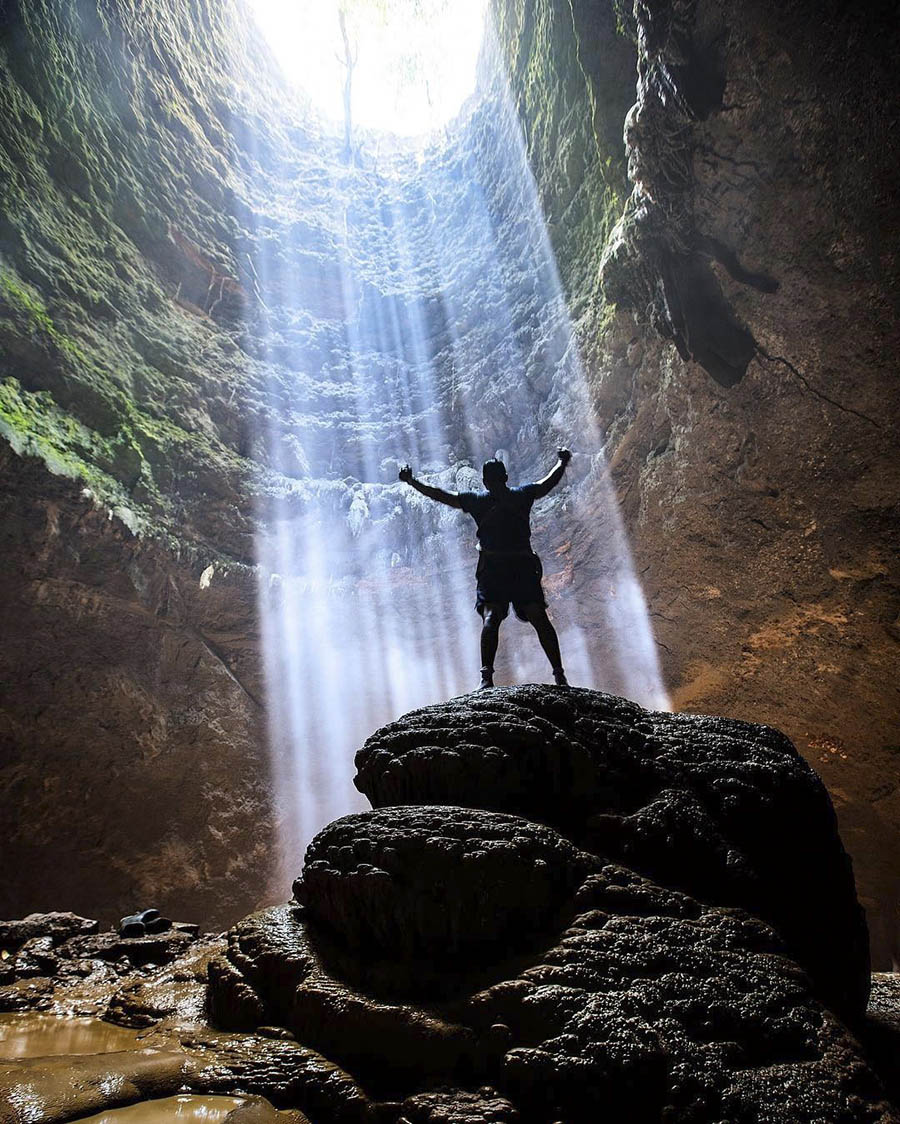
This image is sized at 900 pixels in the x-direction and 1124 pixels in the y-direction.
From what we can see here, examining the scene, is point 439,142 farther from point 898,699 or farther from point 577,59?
point 898,699

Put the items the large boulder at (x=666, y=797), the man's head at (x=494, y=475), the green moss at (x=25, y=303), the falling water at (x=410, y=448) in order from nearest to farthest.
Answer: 1. the large boulder at (x=666, y=797)
2. the man's head at (x=494, y=475)
3. the green moss at (x=25, y=303)
4. the falling water at (x=410, y=448)

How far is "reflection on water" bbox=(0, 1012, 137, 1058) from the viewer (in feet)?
7.28

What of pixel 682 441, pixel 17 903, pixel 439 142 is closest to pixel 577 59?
pixel 682 441

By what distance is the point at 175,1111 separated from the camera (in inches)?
61.1

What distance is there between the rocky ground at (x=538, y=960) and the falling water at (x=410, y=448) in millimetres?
5409

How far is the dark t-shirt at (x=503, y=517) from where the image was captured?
482 centimetres

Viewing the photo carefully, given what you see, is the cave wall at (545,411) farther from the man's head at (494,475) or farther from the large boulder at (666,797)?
the large boulder at (666,797)

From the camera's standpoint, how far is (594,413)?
842 cm

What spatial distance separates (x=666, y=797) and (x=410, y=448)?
9184 millimetres

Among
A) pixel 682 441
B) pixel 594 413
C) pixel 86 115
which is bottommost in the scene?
pixel 682 441

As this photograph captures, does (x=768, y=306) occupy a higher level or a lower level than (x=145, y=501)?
lower

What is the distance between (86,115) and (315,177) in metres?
6.52

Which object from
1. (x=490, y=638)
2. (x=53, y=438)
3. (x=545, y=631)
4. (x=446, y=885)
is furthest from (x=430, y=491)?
(x=53, y=438)

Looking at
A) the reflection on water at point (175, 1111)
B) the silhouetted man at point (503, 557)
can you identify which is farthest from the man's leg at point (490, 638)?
the reflection on water at point (175, 1111)
